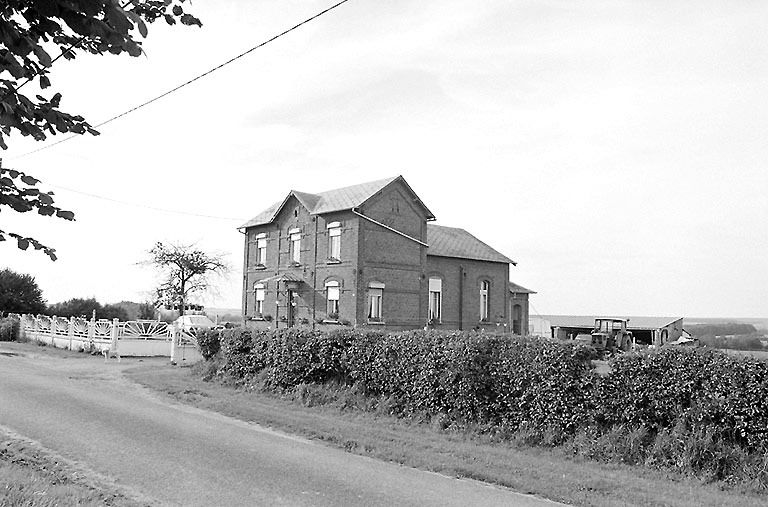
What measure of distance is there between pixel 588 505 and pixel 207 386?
47.3 feet

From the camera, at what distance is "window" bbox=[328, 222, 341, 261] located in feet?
118

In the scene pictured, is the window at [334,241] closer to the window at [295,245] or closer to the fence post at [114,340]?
the window at [295,245]

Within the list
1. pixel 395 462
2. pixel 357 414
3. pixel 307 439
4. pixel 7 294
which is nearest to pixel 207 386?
pixel 357 414

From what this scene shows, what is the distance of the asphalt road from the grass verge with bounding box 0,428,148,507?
32 cm

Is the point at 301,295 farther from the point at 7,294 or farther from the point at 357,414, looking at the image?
the point at 7,294

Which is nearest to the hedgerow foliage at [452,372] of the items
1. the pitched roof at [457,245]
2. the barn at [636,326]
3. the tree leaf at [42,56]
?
the tree leaf at [42,56]

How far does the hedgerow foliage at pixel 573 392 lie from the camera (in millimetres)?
10367

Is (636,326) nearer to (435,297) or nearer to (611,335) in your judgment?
(611,335)

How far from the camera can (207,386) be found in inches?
821

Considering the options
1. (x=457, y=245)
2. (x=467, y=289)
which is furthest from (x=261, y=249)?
(x=467, y=289)

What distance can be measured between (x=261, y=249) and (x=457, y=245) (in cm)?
1220

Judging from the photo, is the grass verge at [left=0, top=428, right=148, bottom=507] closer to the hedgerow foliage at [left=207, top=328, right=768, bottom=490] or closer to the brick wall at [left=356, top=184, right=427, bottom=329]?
the hedgerow foliage at [left=207, top=328, right=768, bottom=490]

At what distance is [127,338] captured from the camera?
1305 inches

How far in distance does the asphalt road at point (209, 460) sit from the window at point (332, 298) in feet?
59.1
